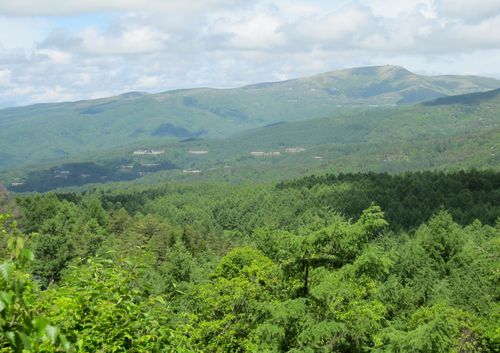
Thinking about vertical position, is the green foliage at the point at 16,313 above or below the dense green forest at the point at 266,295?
above

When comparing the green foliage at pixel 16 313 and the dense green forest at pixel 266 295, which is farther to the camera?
the dense green forest at pixel 266 295

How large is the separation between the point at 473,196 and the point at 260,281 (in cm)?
12761

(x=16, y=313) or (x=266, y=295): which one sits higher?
(x=16, y=313)

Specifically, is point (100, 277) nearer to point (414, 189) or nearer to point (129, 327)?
point (129, 327)

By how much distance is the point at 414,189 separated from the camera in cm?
15162

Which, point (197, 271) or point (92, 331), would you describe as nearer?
point (92, 331)

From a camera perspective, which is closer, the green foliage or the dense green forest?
the green foliage

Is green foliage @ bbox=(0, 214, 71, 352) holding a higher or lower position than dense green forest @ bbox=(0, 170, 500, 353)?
higher

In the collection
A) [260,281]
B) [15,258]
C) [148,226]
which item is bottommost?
[148,226]

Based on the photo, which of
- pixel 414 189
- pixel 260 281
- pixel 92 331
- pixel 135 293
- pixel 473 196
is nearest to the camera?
pixel 92 331

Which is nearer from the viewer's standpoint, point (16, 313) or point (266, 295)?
point (16, 313)

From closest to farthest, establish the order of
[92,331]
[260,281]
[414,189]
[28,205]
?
[92,331] < [260,281] < [28,205] < [414,189]

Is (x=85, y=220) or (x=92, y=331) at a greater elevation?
(x=92, y=331)

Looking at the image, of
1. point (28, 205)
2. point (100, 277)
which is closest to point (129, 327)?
point (100, 277)
